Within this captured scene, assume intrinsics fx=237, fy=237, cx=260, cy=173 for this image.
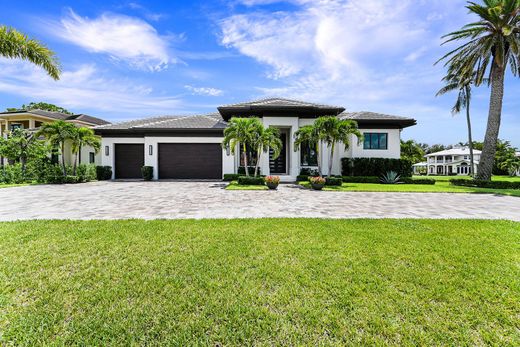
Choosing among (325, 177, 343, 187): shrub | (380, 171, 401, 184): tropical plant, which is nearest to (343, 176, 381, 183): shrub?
(380, 171, 401, 184): tropical plant

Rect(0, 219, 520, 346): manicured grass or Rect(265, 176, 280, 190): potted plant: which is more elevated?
Rect(265, 176, 280, 190): potted plant

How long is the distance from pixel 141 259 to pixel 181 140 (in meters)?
16.6

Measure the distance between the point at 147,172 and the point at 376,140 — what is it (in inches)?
747

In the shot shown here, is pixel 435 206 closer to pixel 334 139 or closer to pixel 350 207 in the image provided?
pixel 350 207

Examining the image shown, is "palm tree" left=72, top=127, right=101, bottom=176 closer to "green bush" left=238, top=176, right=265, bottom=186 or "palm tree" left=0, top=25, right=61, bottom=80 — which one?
"palm tree" left=0, top=25, right=61, bottom=80

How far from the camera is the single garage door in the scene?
64.3 feet

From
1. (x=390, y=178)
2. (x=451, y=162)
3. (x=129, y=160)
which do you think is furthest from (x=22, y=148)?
(x=451, y=162)

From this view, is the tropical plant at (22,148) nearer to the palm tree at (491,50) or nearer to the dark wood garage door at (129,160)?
the dark wood garage door at (129,160)

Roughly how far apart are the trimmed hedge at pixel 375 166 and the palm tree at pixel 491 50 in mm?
4970

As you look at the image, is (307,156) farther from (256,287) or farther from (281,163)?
(256,287)

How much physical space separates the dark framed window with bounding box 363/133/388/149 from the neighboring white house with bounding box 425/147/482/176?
1500 inches

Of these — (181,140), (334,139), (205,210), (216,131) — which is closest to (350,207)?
(205,210)

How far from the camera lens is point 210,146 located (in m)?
19.6

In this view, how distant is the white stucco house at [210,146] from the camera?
744 inches
